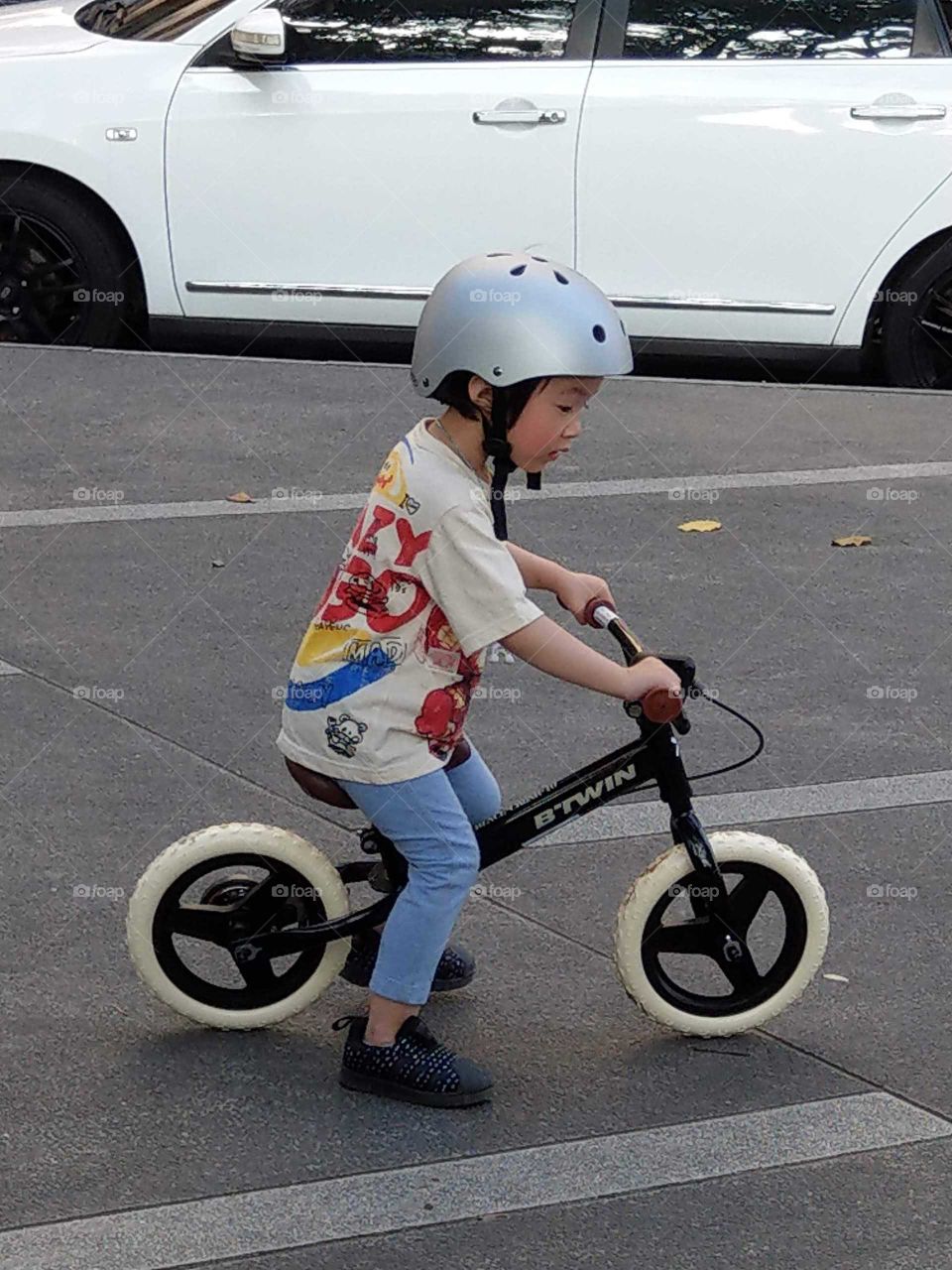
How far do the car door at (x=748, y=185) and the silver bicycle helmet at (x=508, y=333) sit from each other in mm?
4817

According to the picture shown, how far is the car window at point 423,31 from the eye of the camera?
8.41 meters

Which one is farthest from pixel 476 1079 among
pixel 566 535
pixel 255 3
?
pixel 255 3

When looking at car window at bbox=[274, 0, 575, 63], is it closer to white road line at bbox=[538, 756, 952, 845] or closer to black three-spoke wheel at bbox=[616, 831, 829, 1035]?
white road line at bbox=[538, 756, 952, 845]

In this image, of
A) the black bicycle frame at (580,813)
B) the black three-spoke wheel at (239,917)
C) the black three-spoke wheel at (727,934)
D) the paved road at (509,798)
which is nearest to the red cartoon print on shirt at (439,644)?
the black bicycle frame at (580,813)

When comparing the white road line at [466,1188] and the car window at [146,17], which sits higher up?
the car window at [146,17]

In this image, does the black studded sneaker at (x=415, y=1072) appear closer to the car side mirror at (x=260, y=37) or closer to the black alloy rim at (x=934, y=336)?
the car side mirror at (x=260, y=37)

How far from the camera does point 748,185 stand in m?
8.21

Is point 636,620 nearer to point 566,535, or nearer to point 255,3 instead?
point 566,535

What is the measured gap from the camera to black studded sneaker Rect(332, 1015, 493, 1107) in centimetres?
364

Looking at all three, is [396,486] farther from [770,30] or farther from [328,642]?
[770,30]

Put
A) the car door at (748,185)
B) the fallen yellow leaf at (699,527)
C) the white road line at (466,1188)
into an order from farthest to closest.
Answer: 1. the car door at (748,185)
2. the fallen yellow leaf at (699,527)
3. the white road line at (466,1188)

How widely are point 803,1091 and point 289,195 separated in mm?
5381

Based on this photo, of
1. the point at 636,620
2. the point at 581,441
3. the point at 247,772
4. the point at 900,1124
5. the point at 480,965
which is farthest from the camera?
the point at 581,441

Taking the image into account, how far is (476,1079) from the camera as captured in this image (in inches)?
144
